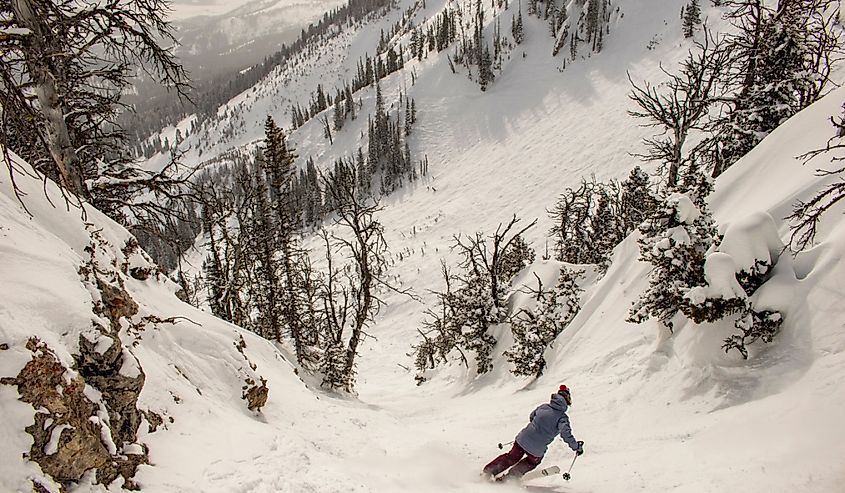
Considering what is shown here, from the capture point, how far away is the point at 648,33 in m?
78.6

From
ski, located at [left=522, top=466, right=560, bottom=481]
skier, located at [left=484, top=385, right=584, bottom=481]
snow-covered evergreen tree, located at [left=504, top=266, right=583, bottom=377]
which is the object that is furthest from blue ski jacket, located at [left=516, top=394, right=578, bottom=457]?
snow-covered evergreen tree, located at [left=504, top=266, right=583, bottom=377]

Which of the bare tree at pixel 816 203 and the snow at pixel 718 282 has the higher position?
the bare tree at pixel 816 203

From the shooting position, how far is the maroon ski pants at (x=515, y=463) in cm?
675

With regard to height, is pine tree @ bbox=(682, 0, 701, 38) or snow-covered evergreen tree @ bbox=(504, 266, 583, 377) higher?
pine tree @ bbox=(682, 0, 701, 38)

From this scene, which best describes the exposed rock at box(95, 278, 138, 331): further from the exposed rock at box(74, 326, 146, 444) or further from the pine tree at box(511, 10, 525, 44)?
the pine tree at box(511, 10, 525, 44)

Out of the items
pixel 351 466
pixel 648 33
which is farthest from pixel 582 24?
pixel 351 466

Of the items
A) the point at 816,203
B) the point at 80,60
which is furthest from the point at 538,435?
the point at 80,60

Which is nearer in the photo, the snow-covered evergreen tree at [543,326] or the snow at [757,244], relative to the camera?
the snow at [757,244]

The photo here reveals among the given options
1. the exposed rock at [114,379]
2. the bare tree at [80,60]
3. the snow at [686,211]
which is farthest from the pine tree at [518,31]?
the exposed rock at [114,379]

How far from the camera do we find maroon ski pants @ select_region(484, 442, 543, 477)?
675 cm

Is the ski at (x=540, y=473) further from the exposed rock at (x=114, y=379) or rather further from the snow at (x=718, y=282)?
the exposed rock at (x=114, y=379)

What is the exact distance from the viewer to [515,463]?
693 cm

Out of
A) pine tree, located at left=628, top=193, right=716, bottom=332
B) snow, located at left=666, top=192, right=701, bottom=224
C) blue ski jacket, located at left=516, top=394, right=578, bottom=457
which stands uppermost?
snow, located at left=666, top=192, right=701, bottom=224

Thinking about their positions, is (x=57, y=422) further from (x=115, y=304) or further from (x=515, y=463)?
(x=515, y=463)
